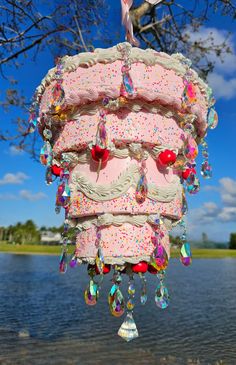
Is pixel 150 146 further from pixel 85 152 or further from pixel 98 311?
pixel 98 311

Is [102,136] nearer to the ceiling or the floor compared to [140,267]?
nearer to the ceiling

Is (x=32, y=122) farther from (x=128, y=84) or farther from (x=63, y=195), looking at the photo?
(x=128, y=84)

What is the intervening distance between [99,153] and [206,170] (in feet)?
1.54

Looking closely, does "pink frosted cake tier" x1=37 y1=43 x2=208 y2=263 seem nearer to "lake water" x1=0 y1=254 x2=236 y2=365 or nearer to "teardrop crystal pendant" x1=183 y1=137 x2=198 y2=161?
"teardrop crystal pendant" x1=183 y1=137 x2=198 y2=161

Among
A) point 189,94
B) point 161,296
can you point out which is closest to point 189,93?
point 189,94

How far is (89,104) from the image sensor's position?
44.0 inches

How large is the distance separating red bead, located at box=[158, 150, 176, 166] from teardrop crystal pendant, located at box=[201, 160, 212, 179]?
0.29 metres

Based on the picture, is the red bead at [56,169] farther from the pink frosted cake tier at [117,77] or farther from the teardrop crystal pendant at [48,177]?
the pink frosted cake tier at [117,77]

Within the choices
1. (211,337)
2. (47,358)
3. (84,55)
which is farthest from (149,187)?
(211,337)

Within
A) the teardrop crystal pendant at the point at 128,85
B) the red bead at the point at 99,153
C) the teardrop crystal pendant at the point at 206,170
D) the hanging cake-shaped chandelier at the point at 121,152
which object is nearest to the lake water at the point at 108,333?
the teardrop crystal pendant at the point at 206,170

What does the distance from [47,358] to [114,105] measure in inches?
179

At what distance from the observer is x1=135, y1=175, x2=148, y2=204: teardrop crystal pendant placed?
1084mm

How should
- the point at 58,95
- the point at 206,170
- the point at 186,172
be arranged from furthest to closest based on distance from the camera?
the point at 206,170 → the point at 186,172 → the point at 58,95

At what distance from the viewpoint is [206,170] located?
54.2 inches
